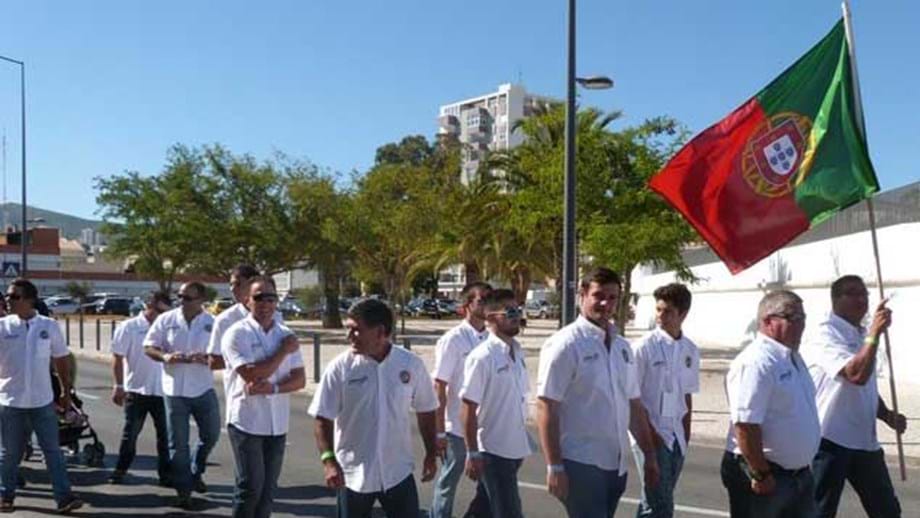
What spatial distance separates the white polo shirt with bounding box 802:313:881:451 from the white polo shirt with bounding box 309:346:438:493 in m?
2.38

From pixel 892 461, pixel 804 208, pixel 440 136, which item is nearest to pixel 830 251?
pixel 892 461

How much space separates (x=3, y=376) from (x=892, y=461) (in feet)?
29.0

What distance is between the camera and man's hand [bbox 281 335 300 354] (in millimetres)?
6262

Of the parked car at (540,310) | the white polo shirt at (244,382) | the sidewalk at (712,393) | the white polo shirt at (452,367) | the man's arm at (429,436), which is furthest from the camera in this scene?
the parked car at (540,310)

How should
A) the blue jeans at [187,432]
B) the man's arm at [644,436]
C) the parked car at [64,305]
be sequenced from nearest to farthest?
the man's arm at [644,436]
the blue jeans at [187,432]
the parked car at [64,305]

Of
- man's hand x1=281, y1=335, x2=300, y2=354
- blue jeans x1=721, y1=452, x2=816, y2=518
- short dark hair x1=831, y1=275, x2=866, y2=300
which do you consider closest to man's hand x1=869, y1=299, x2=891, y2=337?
short dark hair x1=831, y1=275, x2=866, y2=300

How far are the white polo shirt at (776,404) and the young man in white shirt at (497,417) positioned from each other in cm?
139

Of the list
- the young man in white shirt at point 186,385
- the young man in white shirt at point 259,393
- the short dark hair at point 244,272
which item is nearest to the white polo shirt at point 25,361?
the young man in white shirt at point 186,385

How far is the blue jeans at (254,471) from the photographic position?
6.05 meters

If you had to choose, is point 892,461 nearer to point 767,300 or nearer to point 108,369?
point 767,300

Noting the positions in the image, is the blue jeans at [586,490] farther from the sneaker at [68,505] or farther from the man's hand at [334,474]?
the sneaker at [68,505]

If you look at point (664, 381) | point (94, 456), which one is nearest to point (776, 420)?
point (664, 381)

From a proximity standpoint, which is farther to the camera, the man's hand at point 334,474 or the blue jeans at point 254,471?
the blue jeans at point 254,471

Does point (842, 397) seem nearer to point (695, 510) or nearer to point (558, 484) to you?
point (558, 484)
